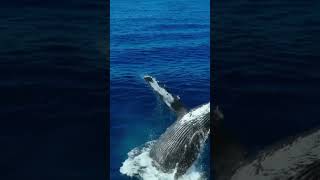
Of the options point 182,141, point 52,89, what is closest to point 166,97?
point 182,141

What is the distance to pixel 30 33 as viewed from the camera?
10094mm

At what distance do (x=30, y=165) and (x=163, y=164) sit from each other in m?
2.06

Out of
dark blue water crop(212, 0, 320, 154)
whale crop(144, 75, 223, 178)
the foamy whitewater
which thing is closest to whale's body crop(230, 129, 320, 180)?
whale crop(144, 75, 223, 178)

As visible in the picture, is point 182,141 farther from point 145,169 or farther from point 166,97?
point 166,97

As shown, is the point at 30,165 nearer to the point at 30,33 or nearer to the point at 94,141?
the point at 94,141

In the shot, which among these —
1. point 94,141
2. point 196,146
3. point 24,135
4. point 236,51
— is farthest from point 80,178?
point 236,51

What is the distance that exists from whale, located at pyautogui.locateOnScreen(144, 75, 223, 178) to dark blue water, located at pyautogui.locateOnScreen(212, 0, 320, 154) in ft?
3.56

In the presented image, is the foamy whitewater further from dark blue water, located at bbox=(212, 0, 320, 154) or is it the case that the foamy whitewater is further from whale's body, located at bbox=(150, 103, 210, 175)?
dark blue water, located at bbox=(212, 0, 320, 154)

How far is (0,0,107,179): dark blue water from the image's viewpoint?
7.40 m

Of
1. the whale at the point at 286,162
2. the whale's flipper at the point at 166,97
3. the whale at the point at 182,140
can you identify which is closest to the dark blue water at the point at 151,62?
the whale's flipper at the point at 166,97

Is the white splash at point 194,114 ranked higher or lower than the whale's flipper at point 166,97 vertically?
lower

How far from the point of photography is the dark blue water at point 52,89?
740 centimetres

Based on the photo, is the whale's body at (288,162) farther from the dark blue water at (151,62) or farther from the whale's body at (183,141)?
the dark blue water at (151,62)

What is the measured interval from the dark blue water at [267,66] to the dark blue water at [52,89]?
225 cm
